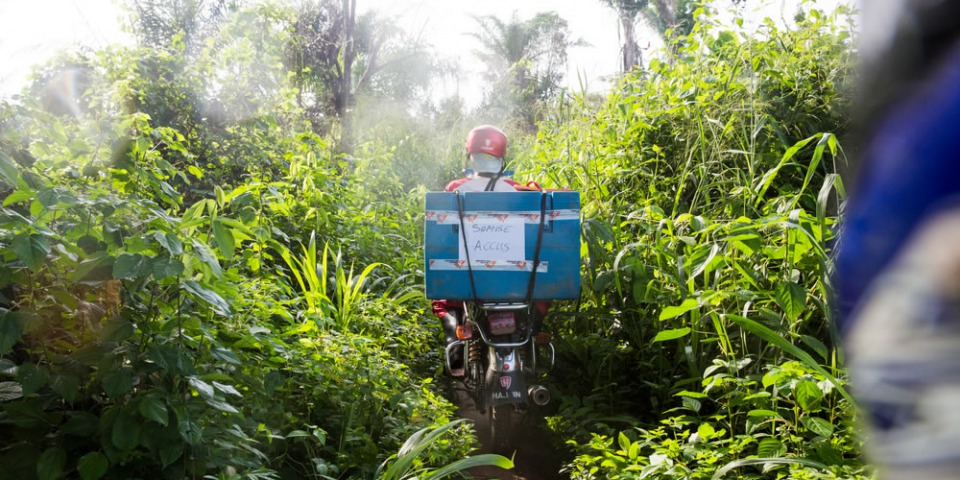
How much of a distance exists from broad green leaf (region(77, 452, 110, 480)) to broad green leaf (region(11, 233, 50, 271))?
48 cm

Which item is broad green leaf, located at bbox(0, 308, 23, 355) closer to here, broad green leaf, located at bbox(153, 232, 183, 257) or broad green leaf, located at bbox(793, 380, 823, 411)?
broad green leaf, located at bbox(153, 232, 183, 257)

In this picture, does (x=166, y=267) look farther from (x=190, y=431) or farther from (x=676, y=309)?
(x=676, y=309)

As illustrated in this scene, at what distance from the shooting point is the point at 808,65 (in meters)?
4.52

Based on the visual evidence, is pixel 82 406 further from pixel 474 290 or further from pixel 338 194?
pixel 338 194

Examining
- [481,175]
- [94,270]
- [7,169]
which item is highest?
[7,169]

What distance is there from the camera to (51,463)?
177 centimetres

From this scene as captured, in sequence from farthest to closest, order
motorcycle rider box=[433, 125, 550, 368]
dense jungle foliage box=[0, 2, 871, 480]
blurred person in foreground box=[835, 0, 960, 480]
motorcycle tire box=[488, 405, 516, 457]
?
motorcycle rider box=[433, 125, 550, 368] → motorcycle tire box=[488, 405, 516, 457] → dense jungle foliage box=[0, 2, 871, 480] → blurred person in foreground box=[835, 0, 960, 480]

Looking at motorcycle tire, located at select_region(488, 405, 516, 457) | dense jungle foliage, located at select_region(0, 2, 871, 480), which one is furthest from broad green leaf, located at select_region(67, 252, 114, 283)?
motorcycle tire, located at select_region(488, 405, 516, 457)

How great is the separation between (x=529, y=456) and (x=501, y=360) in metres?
0.53

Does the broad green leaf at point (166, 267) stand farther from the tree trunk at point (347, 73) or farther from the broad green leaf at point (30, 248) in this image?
the tree trunk at point (347, 73)

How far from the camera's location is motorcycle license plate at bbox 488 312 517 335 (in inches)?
143

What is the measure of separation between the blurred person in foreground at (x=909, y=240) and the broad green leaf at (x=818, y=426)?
1957mm

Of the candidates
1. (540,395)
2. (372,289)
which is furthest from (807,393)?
(372,289)

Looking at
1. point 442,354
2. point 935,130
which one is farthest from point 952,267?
point 442,354
